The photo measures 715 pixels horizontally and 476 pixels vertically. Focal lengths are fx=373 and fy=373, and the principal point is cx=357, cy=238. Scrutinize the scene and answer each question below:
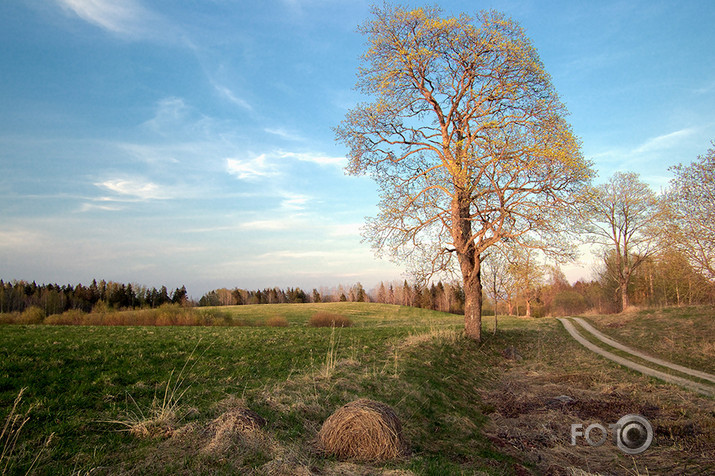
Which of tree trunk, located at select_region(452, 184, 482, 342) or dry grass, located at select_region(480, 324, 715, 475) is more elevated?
tree trunk, located at select_region(452, 184, 482, 342)

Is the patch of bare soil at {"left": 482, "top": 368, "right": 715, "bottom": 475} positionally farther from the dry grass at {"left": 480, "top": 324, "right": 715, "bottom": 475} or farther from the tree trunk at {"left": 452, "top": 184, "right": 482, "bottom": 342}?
the tree trunk at {"left": 452, "top": 184, "right": 482, "bottom": 342}

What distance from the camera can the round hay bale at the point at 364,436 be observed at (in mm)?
5336

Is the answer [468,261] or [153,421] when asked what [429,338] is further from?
[153,421]

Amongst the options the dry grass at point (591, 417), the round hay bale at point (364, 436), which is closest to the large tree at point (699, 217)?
the dry grass at point (591, 417)

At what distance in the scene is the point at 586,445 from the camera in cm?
701

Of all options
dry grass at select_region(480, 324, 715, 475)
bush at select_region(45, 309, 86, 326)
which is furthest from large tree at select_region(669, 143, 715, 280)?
bush at select_region(45, 309, 86, 326)

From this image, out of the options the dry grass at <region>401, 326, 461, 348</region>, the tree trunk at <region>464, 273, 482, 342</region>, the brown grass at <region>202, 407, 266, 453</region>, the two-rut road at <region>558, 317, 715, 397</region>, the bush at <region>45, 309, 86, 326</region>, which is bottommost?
the two-rut road at <region>558, 317, 715, 397</region>

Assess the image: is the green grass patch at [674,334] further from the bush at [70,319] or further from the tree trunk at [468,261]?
the bush at [70,319]

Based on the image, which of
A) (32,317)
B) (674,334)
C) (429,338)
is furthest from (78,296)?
(674,334)

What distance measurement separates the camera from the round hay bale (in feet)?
17.5

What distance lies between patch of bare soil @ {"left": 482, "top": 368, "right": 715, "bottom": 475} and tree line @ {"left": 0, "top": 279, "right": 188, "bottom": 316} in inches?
1779

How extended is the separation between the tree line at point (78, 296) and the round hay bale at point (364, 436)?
46.0 metres

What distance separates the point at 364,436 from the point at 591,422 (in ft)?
18.8

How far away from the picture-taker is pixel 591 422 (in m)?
8.05
